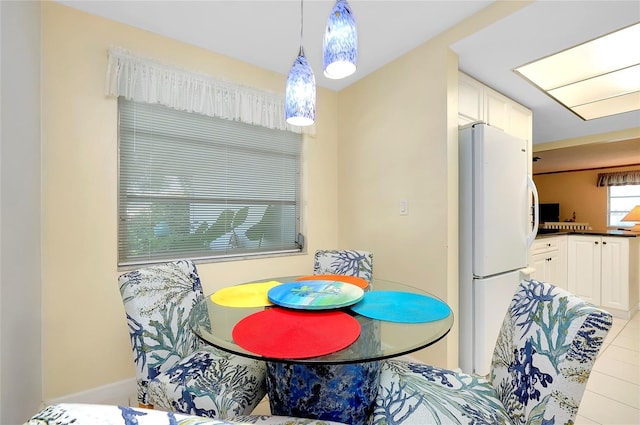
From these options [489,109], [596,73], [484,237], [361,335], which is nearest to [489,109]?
[489,109]

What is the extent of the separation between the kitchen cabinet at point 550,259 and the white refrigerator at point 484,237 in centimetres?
111

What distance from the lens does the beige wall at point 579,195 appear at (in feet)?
21.4

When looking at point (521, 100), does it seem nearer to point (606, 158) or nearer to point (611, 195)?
point (606, 158)

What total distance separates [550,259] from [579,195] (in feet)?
16.5

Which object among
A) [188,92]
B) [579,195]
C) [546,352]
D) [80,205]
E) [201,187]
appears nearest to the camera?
[546,352]

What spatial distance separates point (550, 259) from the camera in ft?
10.9

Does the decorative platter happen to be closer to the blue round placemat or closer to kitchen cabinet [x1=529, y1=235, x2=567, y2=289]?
the blue round placemat

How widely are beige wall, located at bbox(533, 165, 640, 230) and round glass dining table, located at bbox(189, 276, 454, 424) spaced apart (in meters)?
8.04

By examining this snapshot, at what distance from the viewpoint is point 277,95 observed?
8.31ft

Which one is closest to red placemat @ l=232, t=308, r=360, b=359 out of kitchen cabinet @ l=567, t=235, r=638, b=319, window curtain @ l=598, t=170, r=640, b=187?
kitchen cabinet @ l=567, t=235, r=638, b=319

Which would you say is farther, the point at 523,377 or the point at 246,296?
the point at 246,296

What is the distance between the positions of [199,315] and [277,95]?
6.58 ft

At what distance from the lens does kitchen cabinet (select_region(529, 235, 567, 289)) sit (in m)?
3.06

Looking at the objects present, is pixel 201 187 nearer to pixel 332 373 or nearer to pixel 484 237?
pixel 332 373
